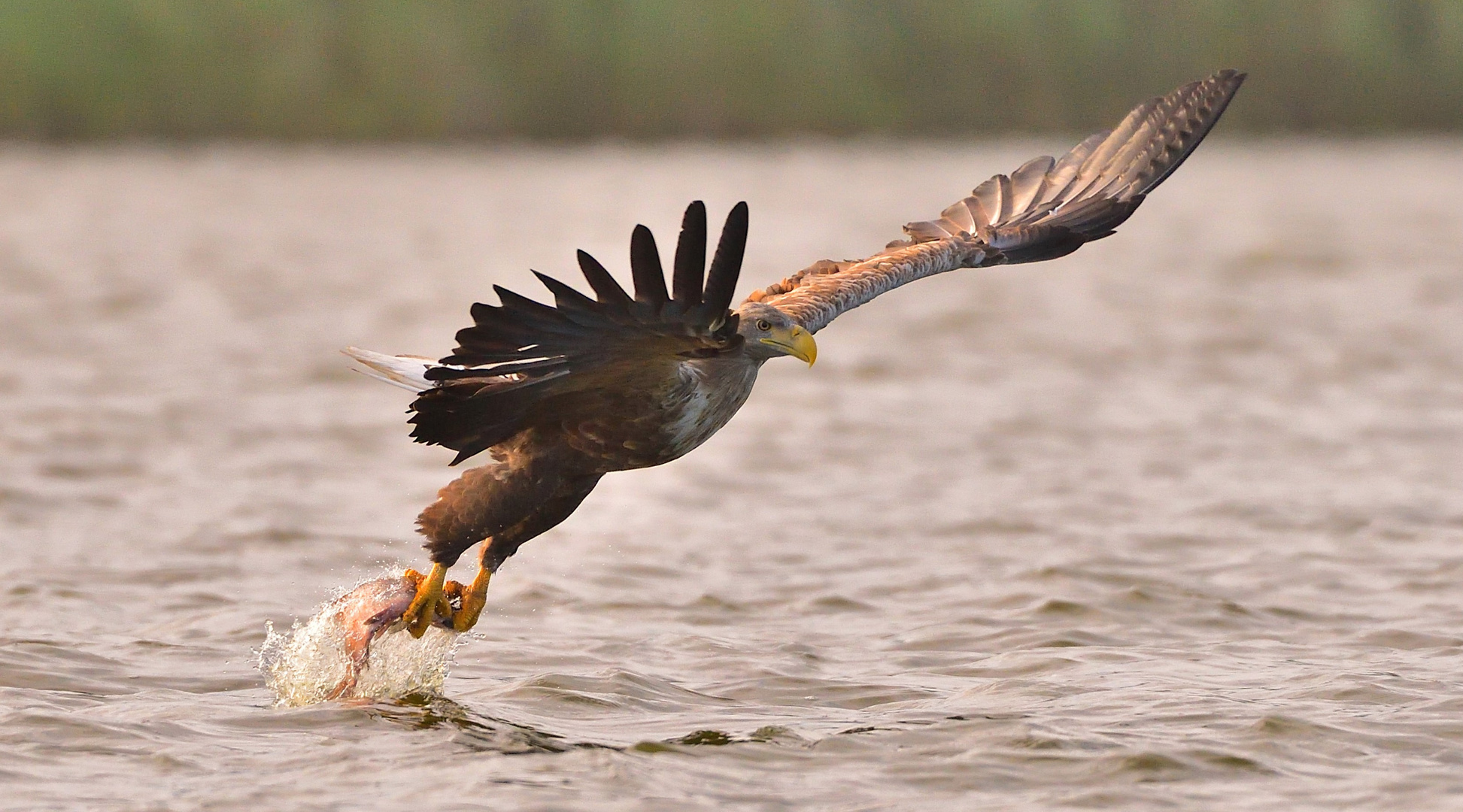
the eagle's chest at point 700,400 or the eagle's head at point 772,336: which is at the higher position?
the eagle's head at point 772,336

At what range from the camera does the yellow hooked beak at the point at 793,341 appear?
19.1 ft

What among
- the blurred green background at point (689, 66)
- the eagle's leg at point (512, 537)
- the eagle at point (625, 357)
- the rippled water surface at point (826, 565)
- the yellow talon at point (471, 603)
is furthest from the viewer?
the blurred green background at point (689, 66)

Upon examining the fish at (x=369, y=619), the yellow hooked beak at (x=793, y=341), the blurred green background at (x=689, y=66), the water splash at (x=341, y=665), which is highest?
the blurred green background at (x=689, y=66)

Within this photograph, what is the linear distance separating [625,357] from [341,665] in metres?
1.82

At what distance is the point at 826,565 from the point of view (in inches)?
374

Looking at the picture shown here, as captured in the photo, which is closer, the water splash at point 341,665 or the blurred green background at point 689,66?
the water splash at point 341,665

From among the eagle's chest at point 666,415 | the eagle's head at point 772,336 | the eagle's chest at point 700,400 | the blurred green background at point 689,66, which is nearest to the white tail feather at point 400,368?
the eagle's chest at point 666,415

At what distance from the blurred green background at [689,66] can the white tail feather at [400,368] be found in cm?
4008

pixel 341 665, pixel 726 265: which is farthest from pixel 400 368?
pixel 726 265

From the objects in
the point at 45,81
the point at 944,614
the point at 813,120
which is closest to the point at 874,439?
the point at 944,614

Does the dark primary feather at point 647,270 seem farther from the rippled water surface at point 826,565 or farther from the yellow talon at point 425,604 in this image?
the yellow talon at point 425,604

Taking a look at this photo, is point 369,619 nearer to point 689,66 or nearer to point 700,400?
point 700,400

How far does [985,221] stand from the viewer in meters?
7.90

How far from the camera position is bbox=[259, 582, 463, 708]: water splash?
6.73 metres
